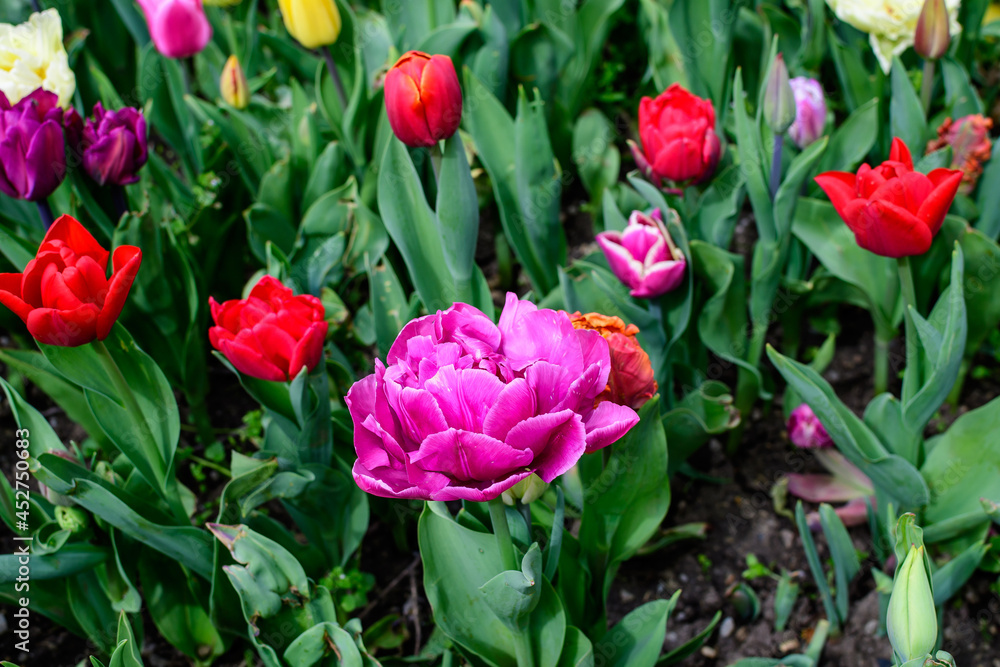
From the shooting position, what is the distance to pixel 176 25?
180cm

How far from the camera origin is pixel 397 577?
64.1 inches

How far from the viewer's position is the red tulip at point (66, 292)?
3.39 ft

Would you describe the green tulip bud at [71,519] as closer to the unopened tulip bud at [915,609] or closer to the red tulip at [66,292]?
the red tulip at [66,292]

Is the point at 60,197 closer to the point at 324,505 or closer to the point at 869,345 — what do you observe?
the point at 324,505

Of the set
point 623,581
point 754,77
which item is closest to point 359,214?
point 623,581

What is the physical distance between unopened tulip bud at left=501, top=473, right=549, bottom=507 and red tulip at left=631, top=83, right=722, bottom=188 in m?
0.76

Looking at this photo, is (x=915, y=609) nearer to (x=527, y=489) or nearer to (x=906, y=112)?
(x=527, y=489)

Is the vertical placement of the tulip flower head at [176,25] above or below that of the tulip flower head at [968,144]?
above

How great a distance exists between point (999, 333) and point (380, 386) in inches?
62.0

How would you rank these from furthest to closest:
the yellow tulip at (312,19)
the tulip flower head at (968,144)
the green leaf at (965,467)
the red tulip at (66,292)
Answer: the yellow tulip at (312,19), the tulip flower head at (968,144), the green leaf at (965,467), the red tulip at (66,292)

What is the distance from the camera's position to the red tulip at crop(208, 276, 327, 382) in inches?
44.2

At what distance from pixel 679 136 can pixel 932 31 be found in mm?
589

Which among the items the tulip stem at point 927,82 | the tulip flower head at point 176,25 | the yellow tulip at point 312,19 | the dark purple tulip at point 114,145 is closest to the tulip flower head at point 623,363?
the dark purple tulip at point 114,145

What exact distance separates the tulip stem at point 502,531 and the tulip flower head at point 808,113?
1.10m
